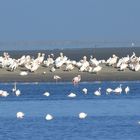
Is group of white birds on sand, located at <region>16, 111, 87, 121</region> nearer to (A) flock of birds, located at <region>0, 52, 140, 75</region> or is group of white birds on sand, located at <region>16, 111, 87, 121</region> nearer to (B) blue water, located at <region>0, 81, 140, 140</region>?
(B) blue water, located at <region>0, 81, 140, 140</region>

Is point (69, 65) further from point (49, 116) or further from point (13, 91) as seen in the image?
point (49, 116)

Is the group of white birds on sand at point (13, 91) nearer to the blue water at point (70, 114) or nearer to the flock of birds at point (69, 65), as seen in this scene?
the blue water at point (70, 114)

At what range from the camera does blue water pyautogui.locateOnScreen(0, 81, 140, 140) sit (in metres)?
31.0

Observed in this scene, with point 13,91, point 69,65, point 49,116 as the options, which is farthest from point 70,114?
point 69,65

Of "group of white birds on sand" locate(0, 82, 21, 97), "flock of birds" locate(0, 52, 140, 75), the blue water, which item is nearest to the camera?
the blue water

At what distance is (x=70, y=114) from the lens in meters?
36.1

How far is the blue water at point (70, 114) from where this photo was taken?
31.0 meters

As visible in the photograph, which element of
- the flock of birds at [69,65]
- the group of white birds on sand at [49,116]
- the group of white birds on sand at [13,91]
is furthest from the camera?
the flock of birds at [69,65]

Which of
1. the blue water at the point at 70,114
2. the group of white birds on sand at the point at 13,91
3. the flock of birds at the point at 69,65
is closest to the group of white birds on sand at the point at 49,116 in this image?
the blue water at the point at 70,114

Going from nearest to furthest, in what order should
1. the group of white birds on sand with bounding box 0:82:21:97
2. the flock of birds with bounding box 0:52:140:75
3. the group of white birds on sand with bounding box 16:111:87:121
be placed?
the group of white birds on sand with bounding box 16:111:87:121
the group of white birds on sand with bounding box 0:82:21:97
the flock of birds with bounding box 0:52:140:75

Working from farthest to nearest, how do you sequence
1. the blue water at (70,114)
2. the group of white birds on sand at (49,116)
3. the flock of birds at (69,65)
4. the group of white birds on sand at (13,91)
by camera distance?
the flock of birds at (69,65)
the group of white birds on sand at (13,91)
the group of white birds on sand at (49,116)
the blue water at (70,114)

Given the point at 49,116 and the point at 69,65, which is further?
the point at 69,65

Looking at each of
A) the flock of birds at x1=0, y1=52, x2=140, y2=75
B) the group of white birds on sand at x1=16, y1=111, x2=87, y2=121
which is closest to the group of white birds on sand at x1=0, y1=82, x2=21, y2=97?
the flock of birds at x1=0, y1=52, x2=140, y2=75

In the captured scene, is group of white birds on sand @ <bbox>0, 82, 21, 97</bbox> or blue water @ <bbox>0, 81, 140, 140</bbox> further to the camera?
group of white birds on sand @ <bbox>0, 82, 21, 97</bbox>
